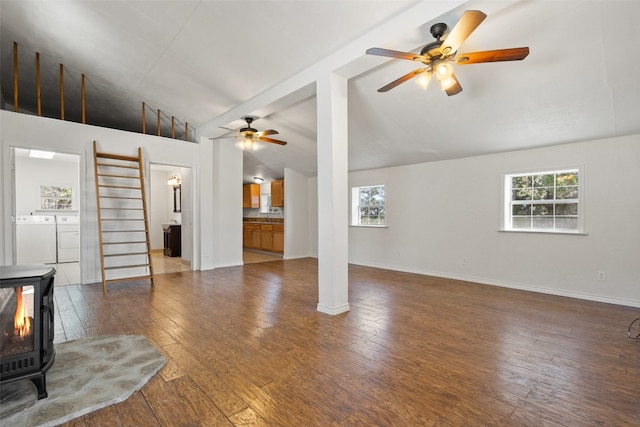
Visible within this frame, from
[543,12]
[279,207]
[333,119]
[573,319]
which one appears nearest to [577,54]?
[543,12]

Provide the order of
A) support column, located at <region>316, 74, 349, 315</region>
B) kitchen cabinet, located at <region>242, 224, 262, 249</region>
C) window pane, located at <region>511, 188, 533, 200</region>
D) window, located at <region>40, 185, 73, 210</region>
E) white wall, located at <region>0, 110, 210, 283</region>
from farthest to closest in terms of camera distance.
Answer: kitchen cabinet, located at <region>242, 224, 262, 249</region> < window, located at <region>40, 185, 73, 210</region> < window pane, located at <region>511, 188, 533, 200</region> < white wall, located at <region>0, 110, 210, 283</region> < support column, located at <region>316, 74, 349, 315</region>

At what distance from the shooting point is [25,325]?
1.88 meters

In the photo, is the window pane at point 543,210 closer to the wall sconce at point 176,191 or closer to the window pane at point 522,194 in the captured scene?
the window pane at point 522,194

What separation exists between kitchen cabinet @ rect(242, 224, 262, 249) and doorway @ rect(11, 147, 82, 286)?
4.27 m

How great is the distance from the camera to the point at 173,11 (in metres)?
3.41

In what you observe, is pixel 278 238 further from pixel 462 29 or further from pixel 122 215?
pixel 462 29

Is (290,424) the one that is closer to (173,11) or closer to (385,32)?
(385,32)

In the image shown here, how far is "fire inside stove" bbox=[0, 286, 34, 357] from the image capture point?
1.84 m

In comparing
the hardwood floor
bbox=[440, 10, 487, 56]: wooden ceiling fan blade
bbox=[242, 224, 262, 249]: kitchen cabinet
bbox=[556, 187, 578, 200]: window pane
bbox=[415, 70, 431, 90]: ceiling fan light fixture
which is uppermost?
bbox=[440, 10, 487, 56]: wooden ceiling fan blade

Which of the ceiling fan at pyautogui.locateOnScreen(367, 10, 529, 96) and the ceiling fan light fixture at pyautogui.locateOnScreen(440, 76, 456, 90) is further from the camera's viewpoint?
the ceiling fan light fixture at pyautogui.locateOnScreen(440, 76, 456, 90)

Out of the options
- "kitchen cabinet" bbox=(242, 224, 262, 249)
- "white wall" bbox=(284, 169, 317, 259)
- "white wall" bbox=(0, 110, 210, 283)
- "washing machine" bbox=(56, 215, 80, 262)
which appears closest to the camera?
"white wall" bbox=(0, 110, 210, 283)

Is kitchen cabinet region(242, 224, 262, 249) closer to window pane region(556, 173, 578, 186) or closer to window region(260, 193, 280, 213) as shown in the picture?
window region(260, 193, 280, 213)

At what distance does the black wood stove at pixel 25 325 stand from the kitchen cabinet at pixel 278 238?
6.51 m

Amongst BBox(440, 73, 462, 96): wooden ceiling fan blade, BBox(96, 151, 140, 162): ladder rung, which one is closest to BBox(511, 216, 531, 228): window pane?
BBox(440, 73, 462, 96): wooden ceiling fan blade
